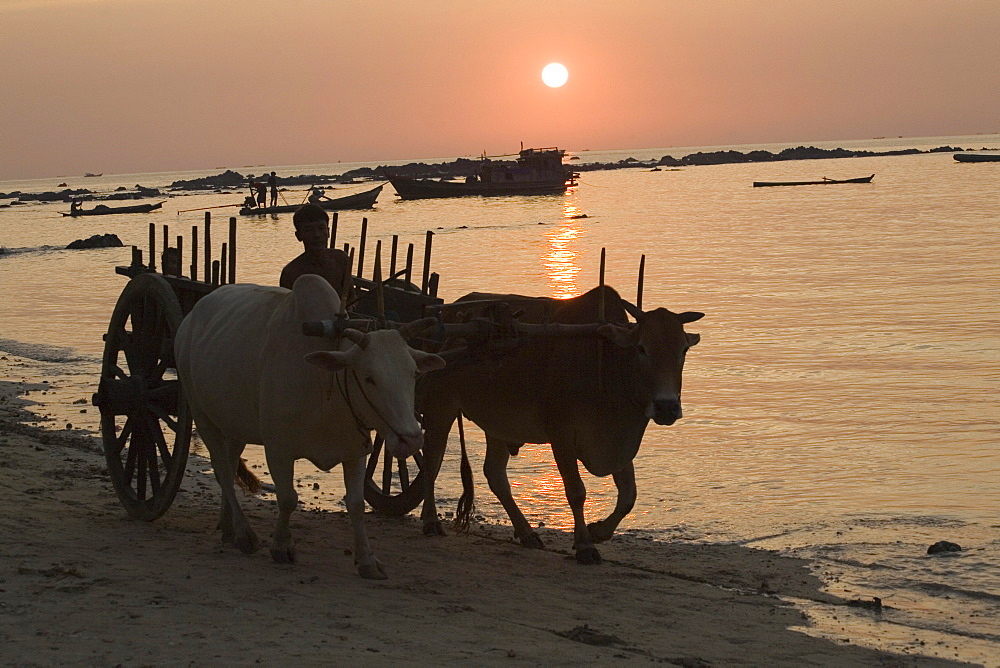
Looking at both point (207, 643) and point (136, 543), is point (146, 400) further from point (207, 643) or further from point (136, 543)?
point (207, 643)

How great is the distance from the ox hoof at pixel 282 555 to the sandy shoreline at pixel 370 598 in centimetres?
7

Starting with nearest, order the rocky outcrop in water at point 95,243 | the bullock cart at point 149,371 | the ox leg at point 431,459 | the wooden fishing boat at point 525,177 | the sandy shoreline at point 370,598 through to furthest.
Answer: the sandy shoreline at point 370,598
the bullock cart at point 149,371
the ox leg at point 431,459
the rocky outcrop in water at point 95,243
the wooden fishing boat at point 525,177

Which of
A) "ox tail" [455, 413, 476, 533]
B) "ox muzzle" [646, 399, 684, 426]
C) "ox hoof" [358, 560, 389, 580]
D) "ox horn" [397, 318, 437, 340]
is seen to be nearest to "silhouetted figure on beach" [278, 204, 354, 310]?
"ox horn" [397, 318, 437, 340]

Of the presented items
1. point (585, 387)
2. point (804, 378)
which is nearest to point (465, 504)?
point (585, 387)

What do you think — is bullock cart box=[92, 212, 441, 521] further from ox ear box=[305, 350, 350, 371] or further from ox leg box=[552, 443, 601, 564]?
ox ear box=[305, 350, 350, 371]

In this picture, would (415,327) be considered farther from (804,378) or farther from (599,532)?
(804,378)

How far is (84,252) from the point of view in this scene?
1923 inches

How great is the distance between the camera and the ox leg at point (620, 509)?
8.02 meters

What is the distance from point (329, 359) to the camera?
6.34 metres

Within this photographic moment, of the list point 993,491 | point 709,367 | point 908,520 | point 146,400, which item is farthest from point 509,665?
point 709,367

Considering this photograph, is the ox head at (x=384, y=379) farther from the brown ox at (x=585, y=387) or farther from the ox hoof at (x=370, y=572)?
the brown ox at (x=585, y=387)

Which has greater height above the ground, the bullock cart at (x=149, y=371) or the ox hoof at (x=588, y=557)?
the bullock cart at (x=149, y=371)

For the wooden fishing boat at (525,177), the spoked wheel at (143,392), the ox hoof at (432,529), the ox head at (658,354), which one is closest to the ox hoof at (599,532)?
the ox head at (658,354)

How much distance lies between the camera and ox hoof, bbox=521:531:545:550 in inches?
338
